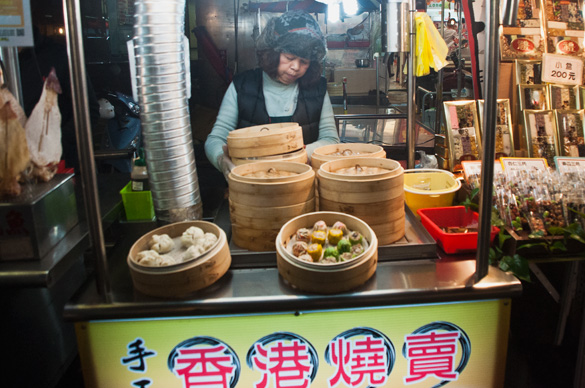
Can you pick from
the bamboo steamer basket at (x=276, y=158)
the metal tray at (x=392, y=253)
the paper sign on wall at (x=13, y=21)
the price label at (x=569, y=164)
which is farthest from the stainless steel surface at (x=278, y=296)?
the price label at (x=569, y=164)

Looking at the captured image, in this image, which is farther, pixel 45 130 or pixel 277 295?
pixel 45 130

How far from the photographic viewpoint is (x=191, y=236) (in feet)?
6.48

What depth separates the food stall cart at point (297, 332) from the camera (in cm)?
176

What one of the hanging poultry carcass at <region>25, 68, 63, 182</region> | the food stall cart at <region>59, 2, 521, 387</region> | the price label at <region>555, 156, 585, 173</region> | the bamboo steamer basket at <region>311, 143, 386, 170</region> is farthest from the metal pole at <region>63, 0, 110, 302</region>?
the price label at <region>555, 156, 585, 173</region>

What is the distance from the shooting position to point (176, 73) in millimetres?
2234

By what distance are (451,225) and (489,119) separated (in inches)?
42.5

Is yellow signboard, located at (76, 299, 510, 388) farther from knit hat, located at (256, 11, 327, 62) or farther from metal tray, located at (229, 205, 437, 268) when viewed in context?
knit hat, located at (256, 11, 327, 62)

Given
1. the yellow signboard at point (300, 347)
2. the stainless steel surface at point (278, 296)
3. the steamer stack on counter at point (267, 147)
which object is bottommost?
the yellow signboard at point (300, 347)

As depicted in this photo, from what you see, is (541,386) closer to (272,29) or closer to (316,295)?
(316,295)

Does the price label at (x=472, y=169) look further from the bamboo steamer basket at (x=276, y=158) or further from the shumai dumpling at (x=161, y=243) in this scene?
the shumai dumpling at (x=161, y=243)

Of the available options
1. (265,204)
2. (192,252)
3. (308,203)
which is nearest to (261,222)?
(265,204)

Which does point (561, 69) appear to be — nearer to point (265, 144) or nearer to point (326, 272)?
point (265, 144)

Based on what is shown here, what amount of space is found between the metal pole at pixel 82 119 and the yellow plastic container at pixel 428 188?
176 cm

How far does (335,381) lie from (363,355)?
165 millimetres
